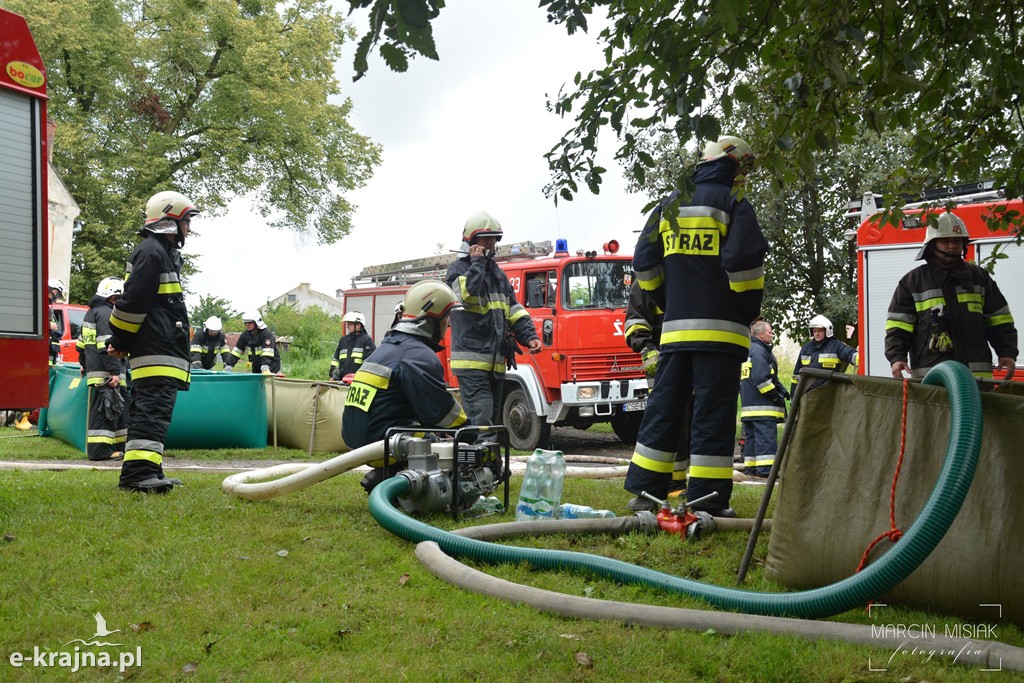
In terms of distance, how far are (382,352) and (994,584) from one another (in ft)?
11.9

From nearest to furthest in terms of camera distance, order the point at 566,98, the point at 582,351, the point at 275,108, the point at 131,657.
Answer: the point at 131,657 < the point at 566,98 < the point at 582,351 < the point at 275,108

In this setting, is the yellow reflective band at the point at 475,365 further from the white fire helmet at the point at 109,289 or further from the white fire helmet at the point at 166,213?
the white fire helmet at the point at 109,289

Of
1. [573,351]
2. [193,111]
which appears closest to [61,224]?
[193,111]

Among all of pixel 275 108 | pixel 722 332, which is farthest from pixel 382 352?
pixel 275 108

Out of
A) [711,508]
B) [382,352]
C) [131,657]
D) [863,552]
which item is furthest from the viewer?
[382,352]

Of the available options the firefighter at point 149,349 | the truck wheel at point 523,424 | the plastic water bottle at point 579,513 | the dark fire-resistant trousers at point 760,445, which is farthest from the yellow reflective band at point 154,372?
the dark fire-resistant trousers at point 760,445

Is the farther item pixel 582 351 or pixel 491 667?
pixel 582 351

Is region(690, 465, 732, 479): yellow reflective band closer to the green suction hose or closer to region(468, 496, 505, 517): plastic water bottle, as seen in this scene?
region(468, 496, 505, 517): plastic water bottle

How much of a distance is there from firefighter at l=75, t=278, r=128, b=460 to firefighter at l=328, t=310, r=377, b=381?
17.7ft

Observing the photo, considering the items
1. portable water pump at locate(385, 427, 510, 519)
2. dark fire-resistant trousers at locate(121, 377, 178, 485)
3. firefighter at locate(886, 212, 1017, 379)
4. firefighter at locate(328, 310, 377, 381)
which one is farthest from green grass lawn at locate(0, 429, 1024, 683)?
firefighter at locate(328, 310, 377, 381)

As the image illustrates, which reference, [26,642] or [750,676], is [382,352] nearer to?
[26,642]

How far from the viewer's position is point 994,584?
3197 millimetres

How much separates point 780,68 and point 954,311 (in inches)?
125

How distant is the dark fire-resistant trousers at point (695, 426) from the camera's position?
198 inches
